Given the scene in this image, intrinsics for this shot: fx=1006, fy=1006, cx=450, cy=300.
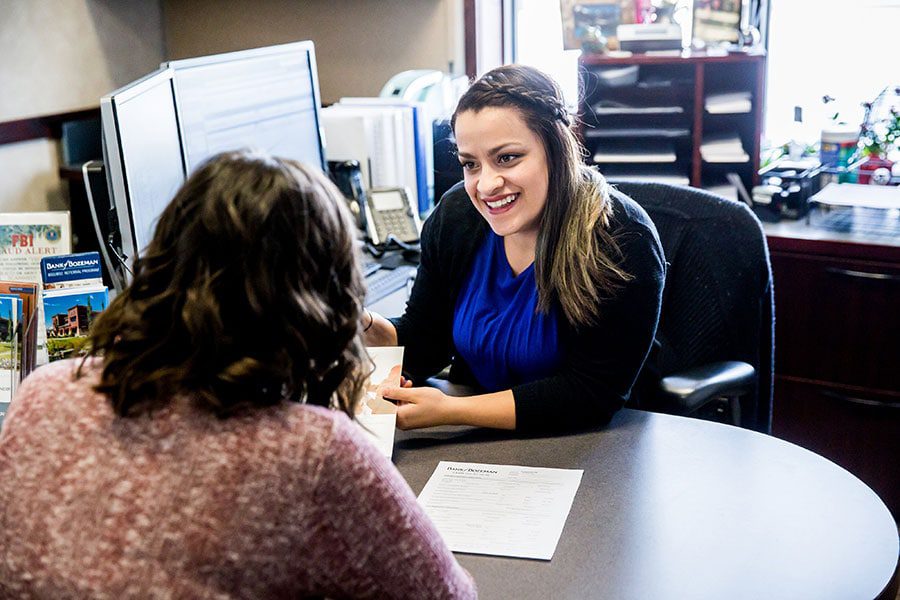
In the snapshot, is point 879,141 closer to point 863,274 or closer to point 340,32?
point 863,274

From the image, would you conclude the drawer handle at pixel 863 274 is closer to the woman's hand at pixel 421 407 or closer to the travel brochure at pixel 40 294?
the woman's hand at pixel 421 407

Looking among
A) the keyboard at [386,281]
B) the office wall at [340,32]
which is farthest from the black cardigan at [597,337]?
the office wall at [340,32]

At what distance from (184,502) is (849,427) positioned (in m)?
2.15

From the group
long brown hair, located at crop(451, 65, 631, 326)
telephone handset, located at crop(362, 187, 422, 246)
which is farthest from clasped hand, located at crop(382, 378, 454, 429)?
telephone handset, located at crop(362, 187, 422, 246)

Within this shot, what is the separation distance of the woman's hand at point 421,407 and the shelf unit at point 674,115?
143cm

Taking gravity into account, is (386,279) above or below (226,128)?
below

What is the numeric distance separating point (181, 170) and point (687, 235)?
39.3 inches

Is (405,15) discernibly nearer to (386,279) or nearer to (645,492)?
(386,279)

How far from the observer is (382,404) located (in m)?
1.49

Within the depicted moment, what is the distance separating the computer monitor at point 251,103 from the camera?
6.90 ft

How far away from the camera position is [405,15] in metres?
3.13

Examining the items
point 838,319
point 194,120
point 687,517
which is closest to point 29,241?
point 194,120

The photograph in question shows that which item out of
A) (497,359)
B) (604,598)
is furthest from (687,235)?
(604,598)

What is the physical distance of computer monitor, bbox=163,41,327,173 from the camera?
2.10 metres
